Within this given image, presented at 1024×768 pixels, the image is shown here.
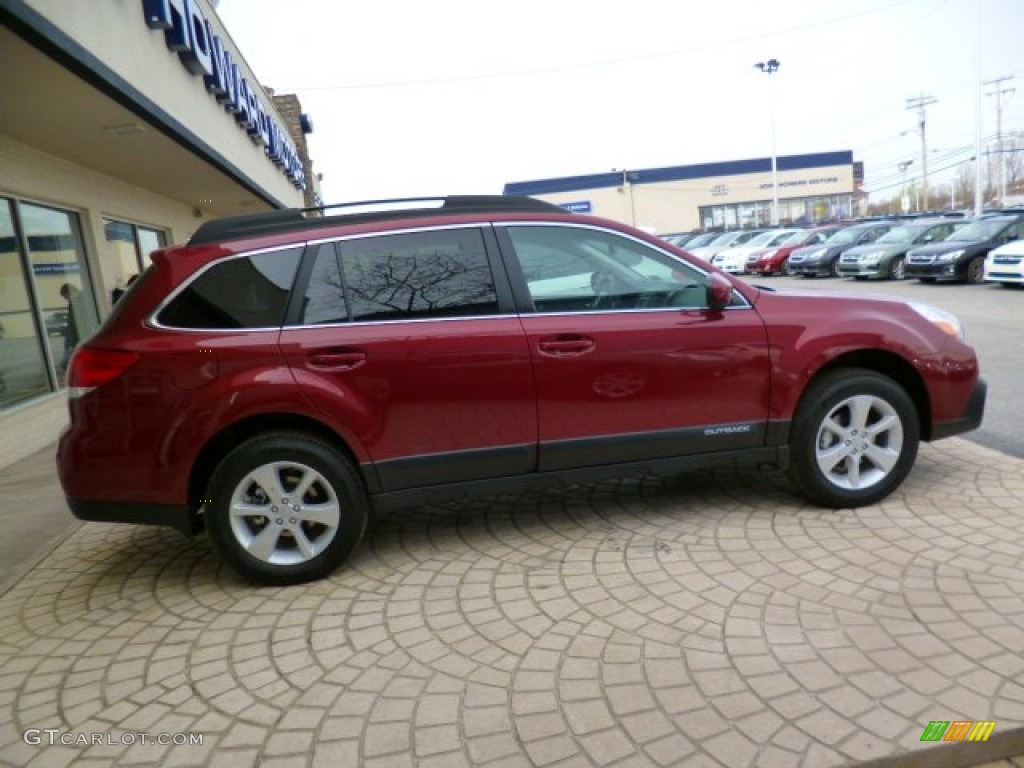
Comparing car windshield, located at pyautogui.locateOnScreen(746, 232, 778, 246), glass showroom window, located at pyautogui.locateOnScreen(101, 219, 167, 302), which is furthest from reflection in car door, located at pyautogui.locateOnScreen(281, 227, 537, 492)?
car windshield, located at pyautogui.locateOnScreen(746, 232, 778, 246)

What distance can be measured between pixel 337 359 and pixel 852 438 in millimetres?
2833

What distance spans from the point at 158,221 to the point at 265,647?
11466 mm

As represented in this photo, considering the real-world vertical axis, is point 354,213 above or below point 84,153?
below

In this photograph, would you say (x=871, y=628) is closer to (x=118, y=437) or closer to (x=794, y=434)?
(x=794, y=434)

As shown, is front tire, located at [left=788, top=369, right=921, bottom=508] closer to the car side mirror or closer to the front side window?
the car side mirror

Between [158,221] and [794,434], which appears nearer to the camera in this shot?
[794,434]

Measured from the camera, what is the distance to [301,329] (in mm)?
3537

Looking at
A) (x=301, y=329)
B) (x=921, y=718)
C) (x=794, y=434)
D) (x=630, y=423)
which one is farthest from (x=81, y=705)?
Result: (x=794, y=434)

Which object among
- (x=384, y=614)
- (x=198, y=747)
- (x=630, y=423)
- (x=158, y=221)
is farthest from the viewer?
(x=158, y=221)

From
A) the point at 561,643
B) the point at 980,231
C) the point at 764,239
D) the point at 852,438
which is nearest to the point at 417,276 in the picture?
the point at 561,643

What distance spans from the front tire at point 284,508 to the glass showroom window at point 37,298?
4914mm

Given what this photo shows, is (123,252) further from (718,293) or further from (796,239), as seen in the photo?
(796,239)

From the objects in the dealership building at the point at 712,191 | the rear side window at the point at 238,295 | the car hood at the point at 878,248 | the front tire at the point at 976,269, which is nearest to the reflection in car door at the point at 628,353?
the rear side window at the point at 238,295

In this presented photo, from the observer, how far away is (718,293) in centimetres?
386
